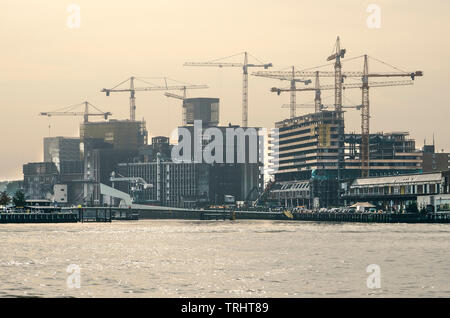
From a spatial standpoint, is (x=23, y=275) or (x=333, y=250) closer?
(x=23, y=275)

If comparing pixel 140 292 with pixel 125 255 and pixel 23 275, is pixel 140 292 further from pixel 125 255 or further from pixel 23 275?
pixel 125 255

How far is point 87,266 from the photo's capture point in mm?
95812

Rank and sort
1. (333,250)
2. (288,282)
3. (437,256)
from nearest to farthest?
(288,282)
(437,256)
(333,250)

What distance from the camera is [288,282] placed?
255 feet

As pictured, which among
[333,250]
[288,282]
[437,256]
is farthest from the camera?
[333,250]

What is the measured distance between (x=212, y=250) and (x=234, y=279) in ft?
145

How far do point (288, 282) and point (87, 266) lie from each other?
26499mm
